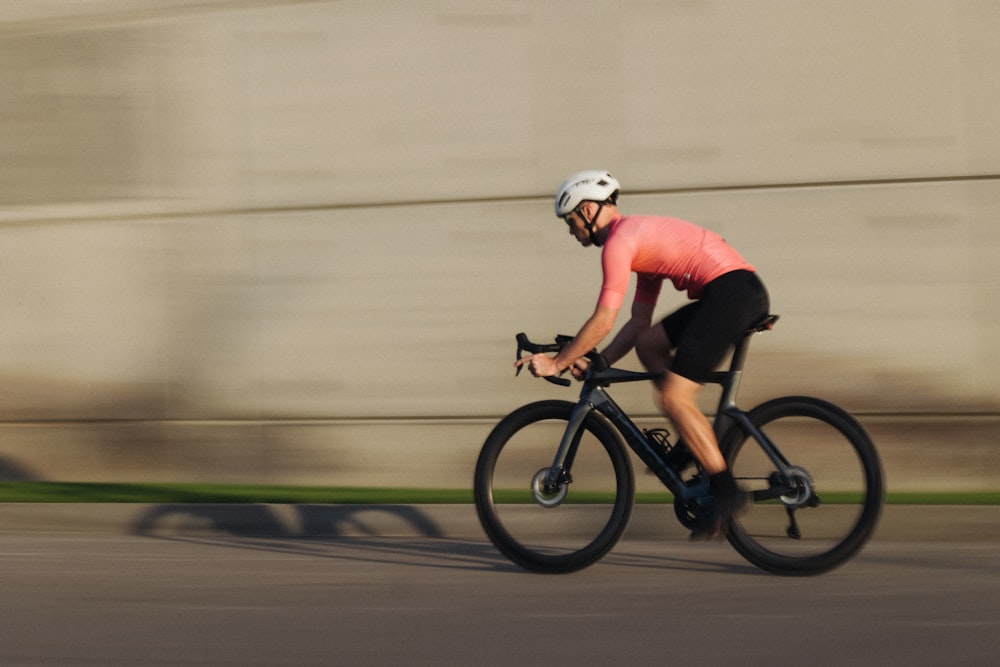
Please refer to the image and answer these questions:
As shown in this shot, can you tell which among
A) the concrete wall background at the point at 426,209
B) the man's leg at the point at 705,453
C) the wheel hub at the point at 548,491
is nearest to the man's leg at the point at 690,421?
the man's leg at the point at 705,453

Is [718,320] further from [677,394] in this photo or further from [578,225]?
[578,225]

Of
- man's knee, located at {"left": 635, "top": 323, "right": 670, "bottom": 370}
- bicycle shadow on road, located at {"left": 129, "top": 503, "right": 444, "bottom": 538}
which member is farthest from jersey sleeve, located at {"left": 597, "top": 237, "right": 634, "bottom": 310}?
bicycle shadow on road, located at {"left": 129, "top": 503, "right": 444, "bottom": 538}

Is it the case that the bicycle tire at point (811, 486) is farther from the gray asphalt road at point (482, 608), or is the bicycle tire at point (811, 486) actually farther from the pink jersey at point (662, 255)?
the pink jersey at point (662, 255)

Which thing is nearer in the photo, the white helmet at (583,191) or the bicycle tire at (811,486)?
the bicycle tire at (811,486)

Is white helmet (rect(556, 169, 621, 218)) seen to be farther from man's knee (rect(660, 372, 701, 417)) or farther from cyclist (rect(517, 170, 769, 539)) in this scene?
man's knee (rect(660, 372, 701, 417))

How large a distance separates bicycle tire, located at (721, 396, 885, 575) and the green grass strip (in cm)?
207

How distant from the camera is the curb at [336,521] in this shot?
23.4 feet

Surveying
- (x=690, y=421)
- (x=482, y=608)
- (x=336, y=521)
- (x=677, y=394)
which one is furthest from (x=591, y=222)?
(x=336, y=521)

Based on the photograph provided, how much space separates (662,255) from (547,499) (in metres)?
1.27

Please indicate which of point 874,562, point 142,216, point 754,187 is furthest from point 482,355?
point 874,562

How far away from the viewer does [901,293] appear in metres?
9.12

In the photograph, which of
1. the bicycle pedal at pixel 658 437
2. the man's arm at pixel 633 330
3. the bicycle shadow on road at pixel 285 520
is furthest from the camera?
the bicycle shadow on road at pixel 285 520

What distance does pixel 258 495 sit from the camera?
9.06 m

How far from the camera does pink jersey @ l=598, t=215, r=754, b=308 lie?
5863 millimetres
